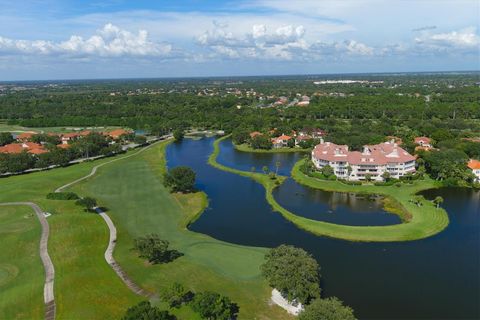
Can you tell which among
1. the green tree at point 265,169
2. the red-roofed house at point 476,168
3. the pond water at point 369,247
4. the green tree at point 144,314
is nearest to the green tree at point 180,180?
the pond water at point 369,247

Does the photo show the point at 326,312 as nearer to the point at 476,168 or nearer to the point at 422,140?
the point at 476,168

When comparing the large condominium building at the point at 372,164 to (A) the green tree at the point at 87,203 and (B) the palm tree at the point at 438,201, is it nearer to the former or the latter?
(B) the palm tree at the point at 438,201

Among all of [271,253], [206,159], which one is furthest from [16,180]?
[271,253]

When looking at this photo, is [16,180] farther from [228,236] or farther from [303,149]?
[303,149]

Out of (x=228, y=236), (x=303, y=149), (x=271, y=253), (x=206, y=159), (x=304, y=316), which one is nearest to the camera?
(x=304, y=316)

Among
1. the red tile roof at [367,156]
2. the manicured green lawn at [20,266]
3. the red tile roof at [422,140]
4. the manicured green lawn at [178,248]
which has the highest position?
the red tile roof at [367,156]

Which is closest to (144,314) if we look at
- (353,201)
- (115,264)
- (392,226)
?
(115,264)

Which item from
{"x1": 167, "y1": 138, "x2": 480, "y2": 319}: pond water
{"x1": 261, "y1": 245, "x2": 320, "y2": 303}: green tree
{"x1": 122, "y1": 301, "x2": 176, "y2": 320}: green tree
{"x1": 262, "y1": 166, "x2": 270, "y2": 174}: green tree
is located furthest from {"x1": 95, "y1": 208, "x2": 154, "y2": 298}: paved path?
{"x1": 262, "y1": 166, "x2": 270, "y2": 174}: green tree

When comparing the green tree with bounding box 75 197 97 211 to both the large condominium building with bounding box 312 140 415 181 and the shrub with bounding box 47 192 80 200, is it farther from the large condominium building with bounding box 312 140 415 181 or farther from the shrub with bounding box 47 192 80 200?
the large condominium building with bounding box 312 140 415 181
